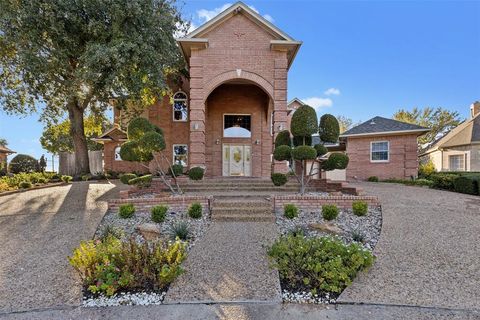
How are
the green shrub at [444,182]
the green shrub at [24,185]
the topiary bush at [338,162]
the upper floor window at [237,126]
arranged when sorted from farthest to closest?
the upper floor window at [237,126], the green shrub at [24,185], the green shrub at [444,182], the topiary bush at [338,162]

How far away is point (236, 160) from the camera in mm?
15750

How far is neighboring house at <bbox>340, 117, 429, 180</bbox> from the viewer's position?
17.1 m

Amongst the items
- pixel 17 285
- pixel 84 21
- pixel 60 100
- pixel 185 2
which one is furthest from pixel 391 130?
pixel 60 100

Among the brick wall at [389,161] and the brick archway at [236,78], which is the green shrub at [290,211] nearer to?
the brick archway at [236,78]

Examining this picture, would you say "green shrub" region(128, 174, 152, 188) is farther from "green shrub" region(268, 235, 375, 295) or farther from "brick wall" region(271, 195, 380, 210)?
"green shrub" region(268, 235, 375, 295)

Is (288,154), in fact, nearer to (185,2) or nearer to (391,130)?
(391,130)

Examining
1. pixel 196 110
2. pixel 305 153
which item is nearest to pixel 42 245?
pixel 305 153

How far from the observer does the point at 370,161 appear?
59.4 feet

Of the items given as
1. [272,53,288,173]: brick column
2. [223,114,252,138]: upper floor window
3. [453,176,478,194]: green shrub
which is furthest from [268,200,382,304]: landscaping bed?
[223,114,252,138]: upper floor window

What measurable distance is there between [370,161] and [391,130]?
7.43 ft

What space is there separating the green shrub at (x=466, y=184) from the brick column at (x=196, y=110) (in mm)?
10804

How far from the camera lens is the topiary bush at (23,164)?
77.6ft

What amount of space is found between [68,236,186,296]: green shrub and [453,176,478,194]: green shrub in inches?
481

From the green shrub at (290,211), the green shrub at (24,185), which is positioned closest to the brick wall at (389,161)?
the green shrub at (290,211)
